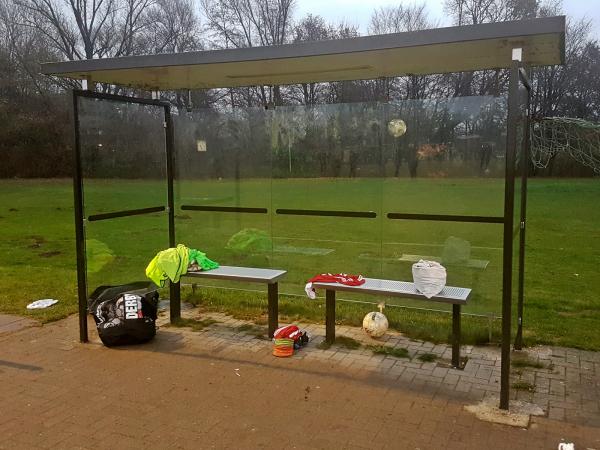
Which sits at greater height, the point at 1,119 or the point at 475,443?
the point at 1,119

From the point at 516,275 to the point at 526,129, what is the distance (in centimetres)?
135

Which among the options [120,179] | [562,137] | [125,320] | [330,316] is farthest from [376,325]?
[562,137]

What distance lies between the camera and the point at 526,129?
466 centimetres

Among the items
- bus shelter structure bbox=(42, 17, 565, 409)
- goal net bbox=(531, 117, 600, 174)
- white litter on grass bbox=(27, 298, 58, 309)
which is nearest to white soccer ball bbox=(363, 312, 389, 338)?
bus shelter structure bbox=(42, 17, 565, 409)

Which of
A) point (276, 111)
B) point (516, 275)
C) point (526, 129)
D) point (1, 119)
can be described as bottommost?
point (516, 275)

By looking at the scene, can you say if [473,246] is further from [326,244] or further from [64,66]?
[64,66]

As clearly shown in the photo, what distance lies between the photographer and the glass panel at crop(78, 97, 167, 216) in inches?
208

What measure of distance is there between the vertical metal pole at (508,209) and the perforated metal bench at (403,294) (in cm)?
66

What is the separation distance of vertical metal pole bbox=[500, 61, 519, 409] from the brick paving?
14.6 inches

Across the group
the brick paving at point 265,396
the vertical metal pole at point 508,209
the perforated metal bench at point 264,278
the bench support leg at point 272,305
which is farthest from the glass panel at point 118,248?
the vertical metal pole at point 508,209

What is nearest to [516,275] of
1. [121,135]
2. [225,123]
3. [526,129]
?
[526,129]

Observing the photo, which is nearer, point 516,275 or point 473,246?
point 516,275

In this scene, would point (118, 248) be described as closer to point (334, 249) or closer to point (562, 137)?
point (334, 249)

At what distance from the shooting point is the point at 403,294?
4.62 metres
